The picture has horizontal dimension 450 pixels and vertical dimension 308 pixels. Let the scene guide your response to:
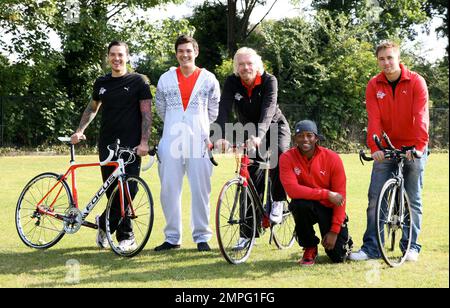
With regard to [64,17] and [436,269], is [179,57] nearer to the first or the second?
[436,269]

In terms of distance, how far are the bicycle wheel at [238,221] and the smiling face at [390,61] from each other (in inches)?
59.8

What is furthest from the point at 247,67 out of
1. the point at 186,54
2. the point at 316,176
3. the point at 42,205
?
the point at 42,205

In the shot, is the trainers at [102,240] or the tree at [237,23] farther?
the tree at [237,23]

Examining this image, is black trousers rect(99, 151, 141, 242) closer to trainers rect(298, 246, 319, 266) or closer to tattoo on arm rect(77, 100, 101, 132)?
tattoo on arm rect(77, 100, 101, 132)

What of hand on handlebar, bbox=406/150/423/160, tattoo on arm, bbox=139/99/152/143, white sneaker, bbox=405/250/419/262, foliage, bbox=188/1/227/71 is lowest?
white sneaker, bbox=405/250/419/262

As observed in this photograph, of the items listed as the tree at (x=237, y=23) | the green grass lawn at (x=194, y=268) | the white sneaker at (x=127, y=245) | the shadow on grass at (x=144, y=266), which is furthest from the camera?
the tree at (x=237, y=23)

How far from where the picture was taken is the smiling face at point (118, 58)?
5938 millimetres

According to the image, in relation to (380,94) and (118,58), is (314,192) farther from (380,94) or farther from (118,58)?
(118,58)

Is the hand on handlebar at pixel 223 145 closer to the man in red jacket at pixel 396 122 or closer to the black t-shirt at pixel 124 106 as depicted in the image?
the black t-shirt at pixel 124 106

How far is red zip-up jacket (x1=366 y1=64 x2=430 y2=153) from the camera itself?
5.36 metres

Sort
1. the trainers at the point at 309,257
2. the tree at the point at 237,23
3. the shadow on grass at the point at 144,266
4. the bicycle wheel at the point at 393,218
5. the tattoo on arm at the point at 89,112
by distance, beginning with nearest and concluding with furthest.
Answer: the shadow on grass at the point at 144,266, the bicycle wheel at the point at 393,218, the trainers at the point at 309,257, the tattoo on arm at the point at 89,112, the tree at the point at 237,23

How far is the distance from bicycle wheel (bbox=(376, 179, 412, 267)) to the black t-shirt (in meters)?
2.28

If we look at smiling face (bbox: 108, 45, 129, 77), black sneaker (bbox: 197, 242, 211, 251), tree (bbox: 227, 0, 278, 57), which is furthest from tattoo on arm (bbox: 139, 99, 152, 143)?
tree (bbox: 227, 0, 278, 57)

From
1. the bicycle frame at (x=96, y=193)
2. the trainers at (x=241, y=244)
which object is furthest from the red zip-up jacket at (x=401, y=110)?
the bicycle frame at (x=96, y=193)
